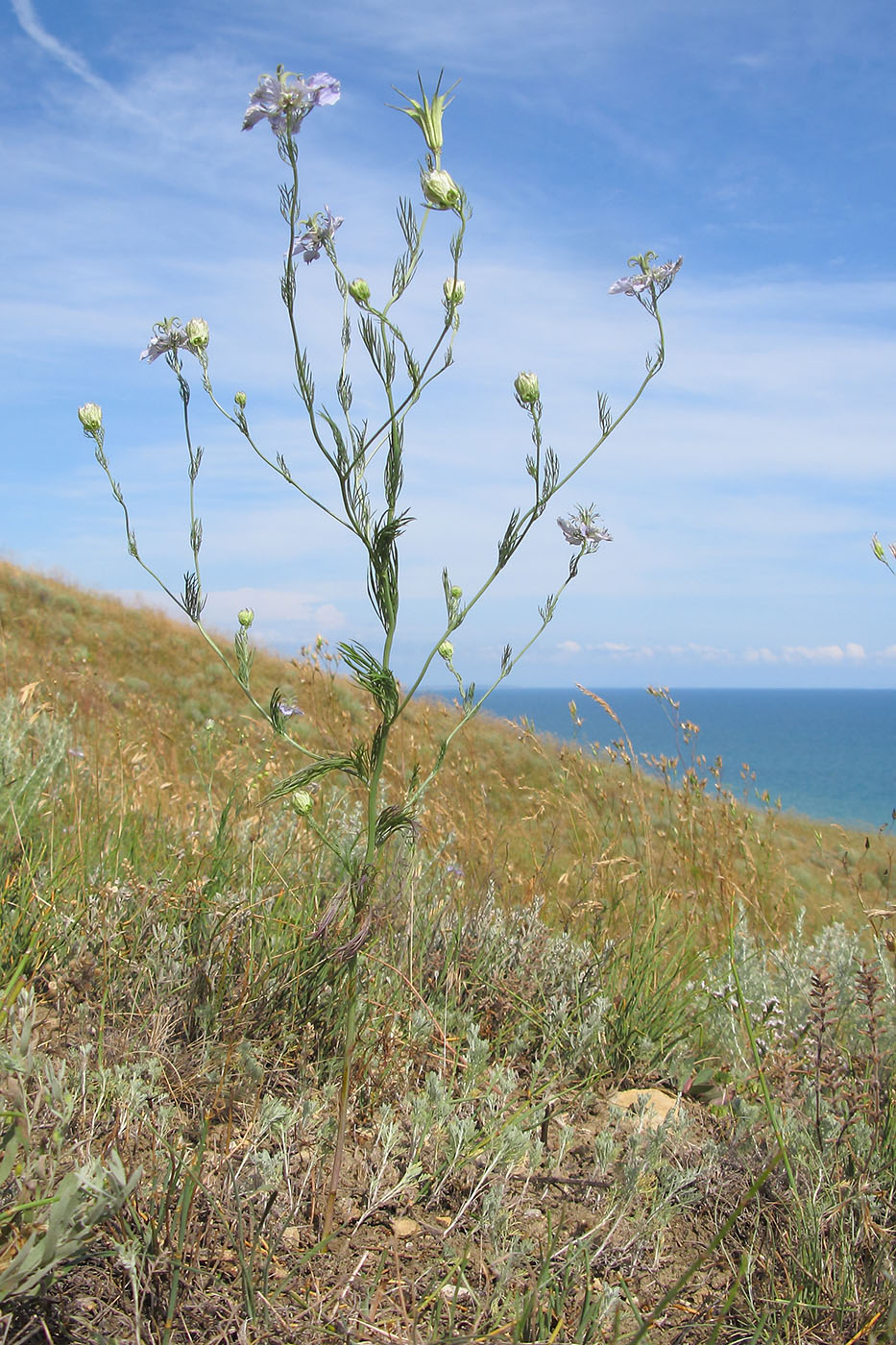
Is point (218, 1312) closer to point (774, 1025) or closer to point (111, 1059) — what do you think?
point (111, 1059)

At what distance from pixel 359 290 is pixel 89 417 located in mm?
933

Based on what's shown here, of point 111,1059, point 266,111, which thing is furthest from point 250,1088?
point 266,111

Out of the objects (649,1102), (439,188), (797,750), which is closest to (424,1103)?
(649,1102)

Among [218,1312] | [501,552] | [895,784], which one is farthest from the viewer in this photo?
[895,784]

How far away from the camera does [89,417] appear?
220cm

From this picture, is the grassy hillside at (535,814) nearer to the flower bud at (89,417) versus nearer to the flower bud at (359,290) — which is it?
the flower bud at (89,417)

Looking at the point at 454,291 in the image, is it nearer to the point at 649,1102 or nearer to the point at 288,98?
the point at 288,98

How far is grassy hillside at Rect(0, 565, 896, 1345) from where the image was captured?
4.81ft

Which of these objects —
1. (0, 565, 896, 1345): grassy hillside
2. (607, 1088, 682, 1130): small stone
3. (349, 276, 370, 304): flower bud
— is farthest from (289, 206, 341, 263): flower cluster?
(607, 1088, 682, 1130): small stone

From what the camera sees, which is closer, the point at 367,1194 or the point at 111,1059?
the point at 367,1194

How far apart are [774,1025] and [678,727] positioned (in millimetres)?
1516

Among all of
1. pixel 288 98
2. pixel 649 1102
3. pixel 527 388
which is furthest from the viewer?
pixel 649 1102

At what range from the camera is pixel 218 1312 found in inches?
57.9

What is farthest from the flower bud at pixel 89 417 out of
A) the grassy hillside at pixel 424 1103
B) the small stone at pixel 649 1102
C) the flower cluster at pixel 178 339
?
the small stone at pixel 649 1102
